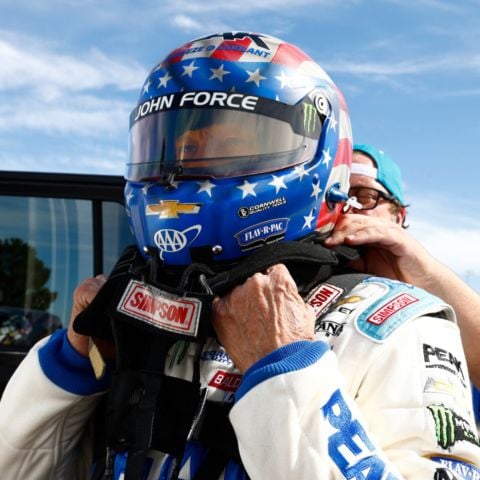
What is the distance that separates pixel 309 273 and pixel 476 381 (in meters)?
1.08

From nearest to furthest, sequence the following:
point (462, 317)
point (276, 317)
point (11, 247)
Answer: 1. point (276, 317)
2. point (462, 317)
3. point (11, 247)

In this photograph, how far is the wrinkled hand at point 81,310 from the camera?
1.75 m

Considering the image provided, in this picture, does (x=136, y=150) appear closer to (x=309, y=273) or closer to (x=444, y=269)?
(x=309, y=273)

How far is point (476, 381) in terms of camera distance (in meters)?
2.37

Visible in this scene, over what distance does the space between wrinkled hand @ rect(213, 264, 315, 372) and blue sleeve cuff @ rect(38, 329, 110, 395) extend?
0.47m

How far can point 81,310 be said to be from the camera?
69.6 inches

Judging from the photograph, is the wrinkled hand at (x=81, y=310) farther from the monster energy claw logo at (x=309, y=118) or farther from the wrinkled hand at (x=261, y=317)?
the monster energy claw logo at (x=309, y=118)

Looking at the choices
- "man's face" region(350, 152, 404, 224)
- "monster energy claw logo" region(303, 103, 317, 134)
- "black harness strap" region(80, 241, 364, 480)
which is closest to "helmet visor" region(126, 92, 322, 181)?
"monster energy claw logo" region(303, 103, 317, 134)

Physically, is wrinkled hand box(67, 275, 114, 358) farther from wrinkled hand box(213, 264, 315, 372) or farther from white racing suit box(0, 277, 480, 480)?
wrinkled hand box(213, 264, 315, 372)

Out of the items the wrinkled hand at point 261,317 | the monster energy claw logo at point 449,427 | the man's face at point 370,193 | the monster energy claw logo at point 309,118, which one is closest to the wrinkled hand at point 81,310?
the wrinkled hand at point 261,317

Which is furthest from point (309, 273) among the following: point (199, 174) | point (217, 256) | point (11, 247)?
point (11, 247)

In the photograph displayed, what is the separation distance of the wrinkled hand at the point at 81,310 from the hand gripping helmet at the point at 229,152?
0.55ft

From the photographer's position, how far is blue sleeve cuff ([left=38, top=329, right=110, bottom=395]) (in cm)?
175

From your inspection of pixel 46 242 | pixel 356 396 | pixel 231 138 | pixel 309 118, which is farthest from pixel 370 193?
pixel 46 242
